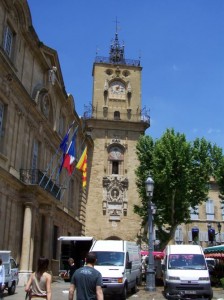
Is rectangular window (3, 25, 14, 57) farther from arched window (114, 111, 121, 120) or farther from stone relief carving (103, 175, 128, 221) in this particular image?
arched window (114, 111, 121, 120)

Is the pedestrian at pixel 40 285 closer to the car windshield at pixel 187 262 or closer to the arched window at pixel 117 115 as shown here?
the car windshield at pixel 187 262

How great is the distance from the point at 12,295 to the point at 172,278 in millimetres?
6693

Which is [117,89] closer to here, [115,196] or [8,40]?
[115,196]

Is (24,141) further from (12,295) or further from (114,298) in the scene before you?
(114,298)

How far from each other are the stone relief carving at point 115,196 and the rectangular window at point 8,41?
21.8m

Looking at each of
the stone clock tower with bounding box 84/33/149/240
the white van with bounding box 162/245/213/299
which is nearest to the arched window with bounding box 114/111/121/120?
the stone clock tower with bounding box 84/33/149/240

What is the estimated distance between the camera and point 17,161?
70.7 feet

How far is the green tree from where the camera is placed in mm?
29094

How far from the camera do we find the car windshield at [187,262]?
17562 millimetres

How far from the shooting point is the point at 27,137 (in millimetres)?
23172

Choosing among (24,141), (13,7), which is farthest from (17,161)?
(13,7)

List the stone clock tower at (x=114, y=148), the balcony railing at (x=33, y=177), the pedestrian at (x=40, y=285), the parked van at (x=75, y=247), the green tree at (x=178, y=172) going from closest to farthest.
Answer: the pedestrian at (x=40, y=285) < the balcony railing at (x=33, y=177) < the parked van at (x=75, y=247) < the green tree at (x=178, y=172) < the stone clock tower at (x=114, y=148)

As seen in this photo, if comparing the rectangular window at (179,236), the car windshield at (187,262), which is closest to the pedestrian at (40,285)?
the car windshield at (187,262)

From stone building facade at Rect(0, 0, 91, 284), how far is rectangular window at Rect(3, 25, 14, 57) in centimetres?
5
